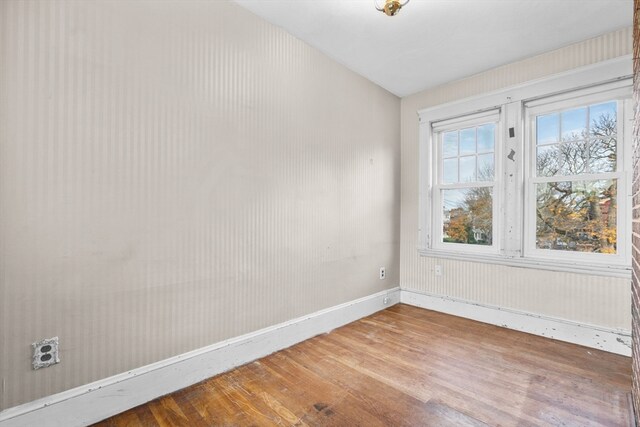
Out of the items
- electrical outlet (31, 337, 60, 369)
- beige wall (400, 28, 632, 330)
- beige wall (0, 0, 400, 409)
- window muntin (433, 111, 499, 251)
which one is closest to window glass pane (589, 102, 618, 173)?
beige wall (400, 28, 632, 330)

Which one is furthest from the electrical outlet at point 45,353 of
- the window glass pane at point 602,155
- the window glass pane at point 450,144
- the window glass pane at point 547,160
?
the window glass pane at point 602,155

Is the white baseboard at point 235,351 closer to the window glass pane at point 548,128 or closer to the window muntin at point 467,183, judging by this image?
the window muntin at point 467,183

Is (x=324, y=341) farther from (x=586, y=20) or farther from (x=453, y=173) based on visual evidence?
(x=586, y=20)

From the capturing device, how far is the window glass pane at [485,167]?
318 cm

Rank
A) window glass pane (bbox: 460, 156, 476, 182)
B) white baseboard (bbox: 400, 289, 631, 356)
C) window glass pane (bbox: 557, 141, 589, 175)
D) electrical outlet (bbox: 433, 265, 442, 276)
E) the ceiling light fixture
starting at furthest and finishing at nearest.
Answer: electrical outlet (bbox: 433, 265, 442, 276) → window glass pane (bbox: 460, 156, 476, 182) → window glass pane (bbox: 557, 141, 589, 175) → white baseboard (bbox: 400, 289, 631, 356) → the ceiling light fixture

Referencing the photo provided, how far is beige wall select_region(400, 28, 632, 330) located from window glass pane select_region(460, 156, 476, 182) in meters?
0.51

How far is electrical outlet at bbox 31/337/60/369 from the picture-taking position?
4.64 ft

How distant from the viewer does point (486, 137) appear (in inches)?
127

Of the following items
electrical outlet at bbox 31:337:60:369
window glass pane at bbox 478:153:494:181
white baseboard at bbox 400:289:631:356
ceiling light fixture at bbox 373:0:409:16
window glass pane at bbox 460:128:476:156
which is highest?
ceiling light fixture at bbox 373:0:409:16

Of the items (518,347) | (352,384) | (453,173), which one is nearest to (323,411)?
(352,384)

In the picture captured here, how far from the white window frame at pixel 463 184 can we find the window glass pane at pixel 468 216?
0.05 m

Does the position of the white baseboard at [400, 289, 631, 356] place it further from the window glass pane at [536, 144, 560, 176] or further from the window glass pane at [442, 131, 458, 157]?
the window glass pane at [442, 131, 458, 157]

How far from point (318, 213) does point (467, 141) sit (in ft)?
6.37

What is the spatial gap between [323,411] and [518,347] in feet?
6.00
